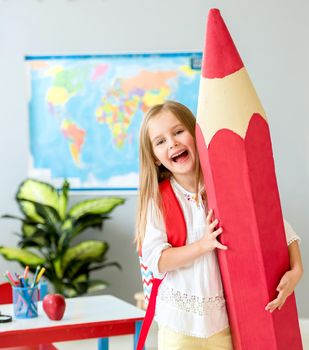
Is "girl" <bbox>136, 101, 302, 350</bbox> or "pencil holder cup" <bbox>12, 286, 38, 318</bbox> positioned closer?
"girl" <bbox>136, 101, 302, 350</bbox>

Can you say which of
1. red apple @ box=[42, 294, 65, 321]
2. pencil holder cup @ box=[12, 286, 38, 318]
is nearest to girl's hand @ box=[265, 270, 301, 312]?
red apple @ box=[42, 294, 65, 321]

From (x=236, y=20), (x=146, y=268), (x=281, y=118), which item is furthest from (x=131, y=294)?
(x=146, y=268)

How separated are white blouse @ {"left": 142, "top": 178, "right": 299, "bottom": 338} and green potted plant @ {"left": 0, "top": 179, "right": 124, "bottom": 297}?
9.99ft

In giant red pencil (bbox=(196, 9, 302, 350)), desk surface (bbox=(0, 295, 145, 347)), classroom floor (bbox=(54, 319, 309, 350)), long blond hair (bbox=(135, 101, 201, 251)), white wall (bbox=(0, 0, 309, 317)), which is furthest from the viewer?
white wall (bbox=(0, 0, 309, 317))

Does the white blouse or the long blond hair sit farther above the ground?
the long blond hair

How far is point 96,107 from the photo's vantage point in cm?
537

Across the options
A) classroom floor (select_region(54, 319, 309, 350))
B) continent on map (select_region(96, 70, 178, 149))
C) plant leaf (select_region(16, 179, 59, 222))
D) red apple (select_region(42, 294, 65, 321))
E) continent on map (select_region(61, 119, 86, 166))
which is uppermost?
continent on map (select_region(96, 70, 178, 149))

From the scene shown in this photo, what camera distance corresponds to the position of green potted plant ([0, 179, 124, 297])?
197 inches

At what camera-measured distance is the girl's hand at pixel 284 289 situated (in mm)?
1859

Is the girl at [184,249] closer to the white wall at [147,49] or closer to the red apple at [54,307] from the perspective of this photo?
the red apple at [54,307]

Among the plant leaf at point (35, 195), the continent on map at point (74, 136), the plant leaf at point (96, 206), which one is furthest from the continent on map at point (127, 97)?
the plant leaf at point (35, 195)

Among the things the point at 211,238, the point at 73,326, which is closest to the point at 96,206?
the point at 73,326

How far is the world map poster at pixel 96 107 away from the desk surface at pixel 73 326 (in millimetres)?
2527

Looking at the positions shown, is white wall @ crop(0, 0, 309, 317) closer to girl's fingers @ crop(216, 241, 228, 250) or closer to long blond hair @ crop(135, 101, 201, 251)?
long blond hair @ crop(135, 101, 201, 251)
